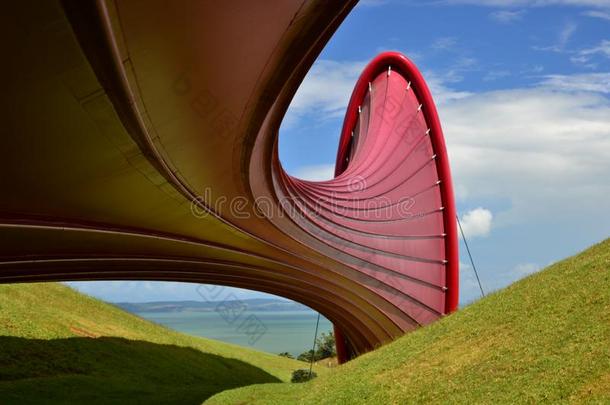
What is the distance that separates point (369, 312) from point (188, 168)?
11.0 meters

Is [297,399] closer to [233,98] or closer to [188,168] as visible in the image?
[188,168]

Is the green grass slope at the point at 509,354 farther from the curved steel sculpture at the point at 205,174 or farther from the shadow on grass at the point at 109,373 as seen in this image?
the shadow on grass at the point at 109,373

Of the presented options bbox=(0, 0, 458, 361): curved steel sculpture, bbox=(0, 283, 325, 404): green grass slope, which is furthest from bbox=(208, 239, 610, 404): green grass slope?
bbox=(0, 283, 325, 404): green grass slope

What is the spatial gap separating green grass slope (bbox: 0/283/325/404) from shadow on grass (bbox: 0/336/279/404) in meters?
0.03

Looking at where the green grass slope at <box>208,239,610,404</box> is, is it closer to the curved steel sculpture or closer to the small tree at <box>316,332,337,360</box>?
the curved steel sculpture

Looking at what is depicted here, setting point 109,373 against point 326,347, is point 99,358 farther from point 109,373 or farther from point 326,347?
point 326,347

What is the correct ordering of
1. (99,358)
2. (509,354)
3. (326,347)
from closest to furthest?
(509,354) → (99,358) → (326,347)

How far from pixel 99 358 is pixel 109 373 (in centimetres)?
138

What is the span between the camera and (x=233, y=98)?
9.99 metres

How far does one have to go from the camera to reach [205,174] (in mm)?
12250

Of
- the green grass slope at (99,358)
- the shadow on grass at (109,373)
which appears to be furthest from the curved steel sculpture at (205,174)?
the green grass slope at (99,358)

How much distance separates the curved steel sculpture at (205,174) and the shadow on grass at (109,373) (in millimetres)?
2976

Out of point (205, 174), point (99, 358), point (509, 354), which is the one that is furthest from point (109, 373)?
point (509, 354)

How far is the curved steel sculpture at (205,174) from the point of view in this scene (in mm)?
7594
